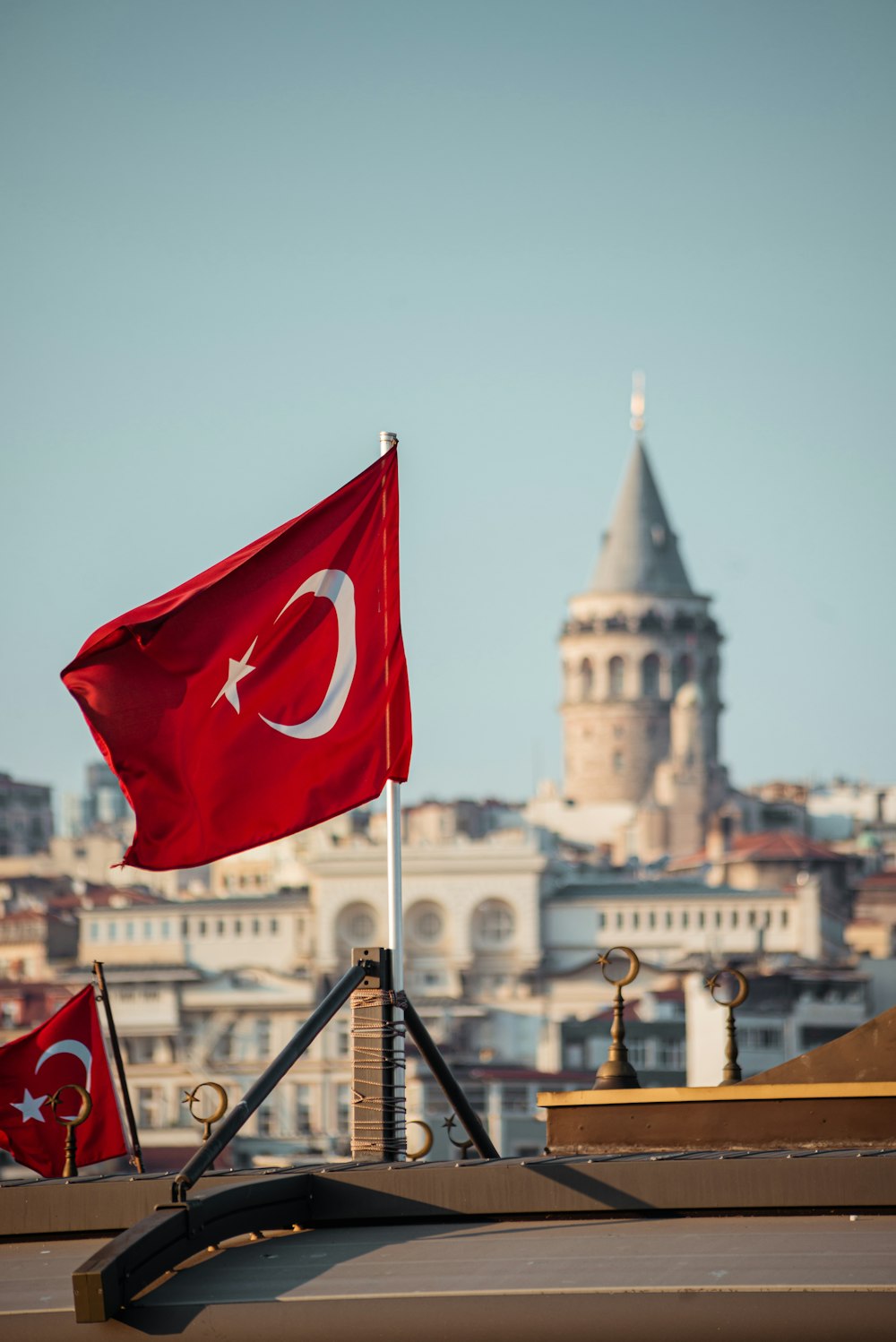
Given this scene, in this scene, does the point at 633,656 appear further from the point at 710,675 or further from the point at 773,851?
the point at 773,851

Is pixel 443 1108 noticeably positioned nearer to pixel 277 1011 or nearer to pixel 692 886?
pixel 277 1011

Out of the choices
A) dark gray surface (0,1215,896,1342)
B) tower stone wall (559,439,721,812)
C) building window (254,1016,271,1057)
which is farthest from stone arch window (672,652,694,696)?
dark gray surface (0,1215,896,1342)

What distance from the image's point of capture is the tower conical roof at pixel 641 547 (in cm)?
14362

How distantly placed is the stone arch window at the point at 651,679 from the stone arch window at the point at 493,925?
127ft

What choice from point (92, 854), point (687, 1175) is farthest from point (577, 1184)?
point (92, 854)

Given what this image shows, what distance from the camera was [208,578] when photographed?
27.6 feet

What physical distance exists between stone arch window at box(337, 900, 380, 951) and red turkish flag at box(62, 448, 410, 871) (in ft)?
310

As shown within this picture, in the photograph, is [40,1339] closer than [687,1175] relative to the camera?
Yes

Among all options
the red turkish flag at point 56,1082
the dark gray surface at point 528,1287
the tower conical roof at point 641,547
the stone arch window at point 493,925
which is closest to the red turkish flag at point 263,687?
the dark gray surface at point 528,1287

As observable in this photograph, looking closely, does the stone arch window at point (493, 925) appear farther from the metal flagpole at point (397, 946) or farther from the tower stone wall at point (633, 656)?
the metal flagpole at point (397, 946)

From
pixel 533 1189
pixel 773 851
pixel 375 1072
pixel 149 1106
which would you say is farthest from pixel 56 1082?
pixel 773 851

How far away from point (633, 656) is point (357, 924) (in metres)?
43.3

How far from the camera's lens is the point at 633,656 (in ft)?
468

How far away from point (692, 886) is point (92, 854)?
1661 inches
